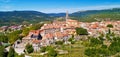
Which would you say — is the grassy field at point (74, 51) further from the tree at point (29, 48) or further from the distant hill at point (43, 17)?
the distant hill at point (43, 17)

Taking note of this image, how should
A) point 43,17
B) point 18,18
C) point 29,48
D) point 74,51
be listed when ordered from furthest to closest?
point 43,17 < point 18,18 < point 29,48 < point 74,51

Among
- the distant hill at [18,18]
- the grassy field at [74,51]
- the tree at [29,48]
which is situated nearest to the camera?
the grassy field at [74,51]

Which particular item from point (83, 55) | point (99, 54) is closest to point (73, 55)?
point (83, 55)

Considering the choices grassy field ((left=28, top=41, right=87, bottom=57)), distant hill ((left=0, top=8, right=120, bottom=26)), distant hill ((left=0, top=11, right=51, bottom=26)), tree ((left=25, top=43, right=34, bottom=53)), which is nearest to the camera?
grassy field ((left=28, top=41, right=87, bottom=57))

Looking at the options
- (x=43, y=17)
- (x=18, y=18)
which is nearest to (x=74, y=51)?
(x=18, y=18)

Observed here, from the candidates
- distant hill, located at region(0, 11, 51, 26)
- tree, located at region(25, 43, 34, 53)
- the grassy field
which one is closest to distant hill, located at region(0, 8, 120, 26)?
distant hill, located at region(0, 11, 51, 26)

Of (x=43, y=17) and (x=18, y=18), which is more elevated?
(x=18, y=18)

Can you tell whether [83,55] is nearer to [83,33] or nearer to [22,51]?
[22,51]

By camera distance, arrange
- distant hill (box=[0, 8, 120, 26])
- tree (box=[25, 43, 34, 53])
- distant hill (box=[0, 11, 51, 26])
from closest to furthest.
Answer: tree (box=[25, 43, 34, 53]) < distant hill (box=[0, 8, 120, 26]) < distant hill (box=[0, 11, 51, 26])

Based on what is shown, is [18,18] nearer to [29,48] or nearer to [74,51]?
[29,48]

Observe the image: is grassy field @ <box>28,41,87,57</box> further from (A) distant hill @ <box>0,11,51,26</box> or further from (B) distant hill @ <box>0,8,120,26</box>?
(A) distant hill @ <box>0,11,51,26</box>

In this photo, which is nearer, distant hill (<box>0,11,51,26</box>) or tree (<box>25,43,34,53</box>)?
tree (<box>25,43,34,53</box>)

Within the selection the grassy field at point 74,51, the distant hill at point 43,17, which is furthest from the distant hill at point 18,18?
the grassy field at point 74,51
